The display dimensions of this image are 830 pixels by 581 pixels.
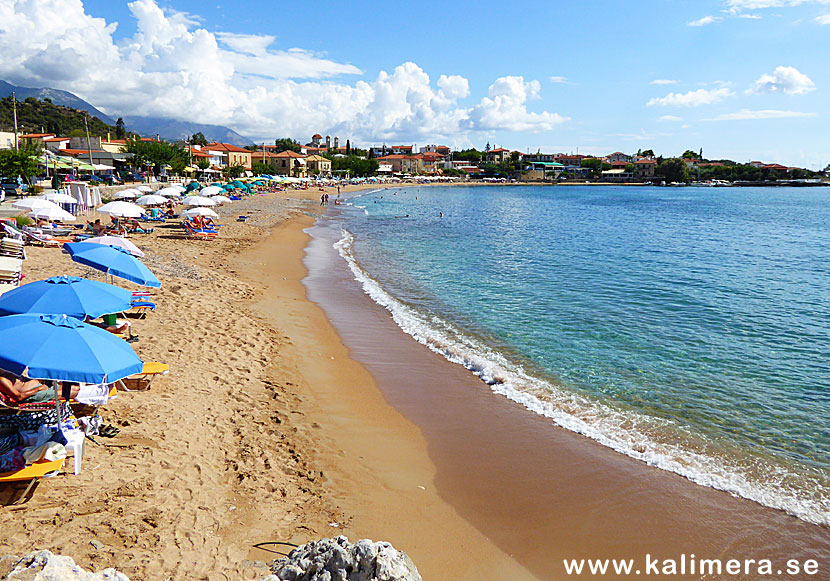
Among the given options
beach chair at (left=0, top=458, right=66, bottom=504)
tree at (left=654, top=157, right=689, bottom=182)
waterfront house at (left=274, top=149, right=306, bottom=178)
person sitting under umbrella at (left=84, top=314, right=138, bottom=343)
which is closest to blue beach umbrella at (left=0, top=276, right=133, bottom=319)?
person sitting under umbrella at (left=84, top=314, right=138, bottom=343)

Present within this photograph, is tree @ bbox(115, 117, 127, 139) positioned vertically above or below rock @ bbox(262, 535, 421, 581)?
above

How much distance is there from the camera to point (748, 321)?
16.2 meters

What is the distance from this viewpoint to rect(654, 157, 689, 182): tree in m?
173

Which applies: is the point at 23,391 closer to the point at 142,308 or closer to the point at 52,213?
the point at 142,308

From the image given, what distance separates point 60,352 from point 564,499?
6.50 m

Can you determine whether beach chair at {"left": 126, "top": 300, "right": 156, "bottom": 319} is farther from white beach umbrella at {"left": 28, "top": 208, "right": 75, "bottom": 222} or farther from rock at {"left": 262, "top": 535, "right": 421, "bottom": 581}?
white beach umbrella at {"left": 28, "top": 208, "right": 75, "bottom": 222}

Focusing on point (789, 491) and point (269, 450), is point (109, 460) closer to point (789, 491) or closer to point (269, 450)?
point (269, 450)

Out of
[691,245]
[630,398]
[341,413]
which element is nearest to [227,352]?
[341,413]

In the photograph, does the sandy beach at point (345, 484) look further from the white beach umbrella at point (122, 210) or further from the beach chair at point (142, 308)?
the white beach umbrella at point (122, 210)

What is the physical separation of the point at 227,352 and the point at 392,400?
3.66 m

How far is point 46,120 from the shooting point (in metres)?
113

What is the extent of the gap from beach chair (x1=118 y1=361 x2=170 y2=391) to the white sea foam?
20.5 feet

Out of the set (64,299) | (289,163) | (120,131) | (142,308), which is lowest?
(142,308)

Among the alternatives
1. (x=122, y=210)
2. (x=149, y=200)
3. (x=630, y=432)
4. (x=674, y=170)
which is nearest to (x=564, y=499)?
(x=630, y=432)
